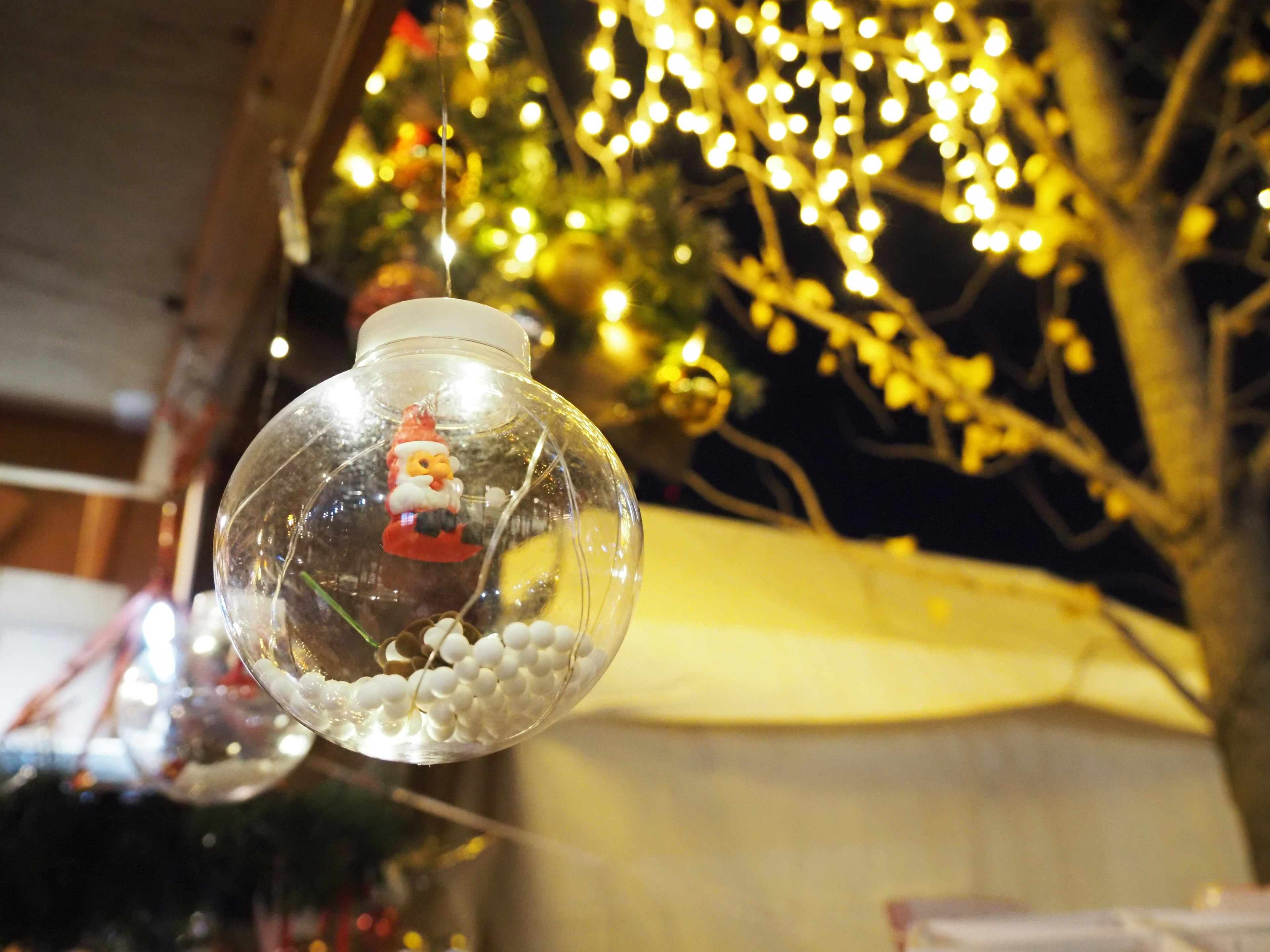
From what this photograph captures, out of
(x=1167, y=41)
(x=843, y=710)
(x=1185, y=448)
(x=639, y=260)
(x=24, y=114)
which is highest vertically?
(x=1167, y=41)

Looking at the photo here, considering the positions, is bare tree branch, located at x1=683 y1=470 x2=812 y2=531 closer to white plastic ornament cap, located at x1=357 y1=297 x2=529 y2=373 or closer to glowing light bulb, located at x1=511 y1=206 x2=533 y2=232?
glowing light bulb, located at x1=511 y1=206 x2=533 y2=232

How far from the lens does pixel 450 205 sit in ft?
6.98

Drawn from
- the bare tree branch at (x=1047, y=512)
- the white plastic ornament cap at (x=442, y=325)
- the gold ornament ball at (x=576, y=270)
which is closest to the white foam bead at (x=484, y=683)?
the white plastic ornament cap at (x=442, y=325)

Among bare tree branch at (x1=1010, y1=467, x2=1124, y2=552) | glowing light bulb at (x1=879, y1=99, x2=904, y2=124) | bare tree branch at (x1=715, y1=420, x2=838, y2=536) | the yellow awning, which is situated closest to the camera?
the yellow awning

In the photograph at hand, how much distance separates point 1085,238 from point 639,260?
1164 millimetres

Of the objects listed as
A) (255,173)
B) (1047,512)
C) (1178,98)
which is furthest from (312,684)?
(1047,512)

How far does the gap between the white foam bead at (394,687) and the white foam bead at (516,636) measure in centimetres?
7

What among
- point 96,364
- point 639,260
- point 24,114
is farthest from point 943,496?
point 24,114

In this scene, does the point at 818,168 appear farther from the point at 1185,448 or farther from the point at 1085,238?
the point at 1185,448

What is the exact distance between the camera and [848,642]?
2.59m

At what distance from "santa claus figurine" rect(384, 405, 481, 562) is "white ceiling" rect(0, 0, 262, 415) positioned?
0.94 metres

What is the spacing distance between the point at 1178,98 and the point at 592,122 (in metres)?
1.42

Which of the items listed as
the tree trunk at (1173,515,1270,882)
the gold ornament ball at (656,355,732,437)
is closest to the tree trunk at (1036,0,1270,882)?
the tree trunk at (1173,515,1270,882)

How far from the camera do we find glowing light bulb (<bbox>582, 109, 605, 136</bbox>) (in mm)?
2562
